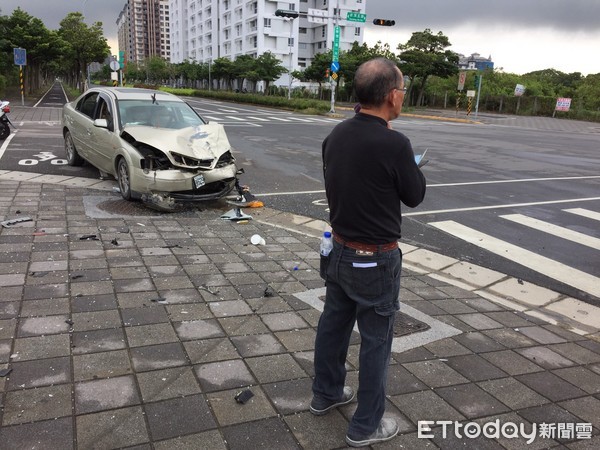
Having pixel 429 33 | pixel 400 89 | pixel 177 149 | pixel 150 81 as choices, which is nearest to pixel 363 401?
pixel 400 89

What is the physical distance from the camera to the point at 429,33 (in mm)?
49594

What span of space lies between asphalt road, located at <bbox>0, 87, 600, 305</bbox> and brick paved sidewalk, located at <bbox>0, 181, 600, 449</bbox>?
1.62 m

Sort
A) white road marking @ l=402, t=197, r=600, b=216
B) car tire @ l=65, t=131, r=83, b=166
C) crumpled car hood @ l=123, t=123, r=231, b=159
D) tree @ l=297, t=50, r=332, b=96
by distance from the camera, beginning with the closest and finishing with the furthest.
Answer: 1. crumpled car hood @ l=123, t=123, r=231, b=159
2. white road marking @ l=402, t=197, r=600, b=216
3. car tire @ l=65, t=131, r=83, b=166
4. tree @ l=297, t=50, r=332, b=96

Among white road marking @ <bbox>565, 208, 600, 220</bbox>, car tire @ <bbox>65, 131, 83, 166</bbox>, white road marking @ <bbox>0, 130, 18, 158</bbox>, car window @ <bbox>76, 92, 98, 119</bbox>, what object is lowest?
white road marking @ <bbox>565, 208, 600, 220</bbox>

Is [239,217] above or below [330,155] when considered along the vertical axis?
below

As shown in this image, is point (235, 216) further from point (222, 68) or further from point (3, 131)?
point (222, 68)

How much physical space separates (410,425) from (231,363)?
125 centimetres

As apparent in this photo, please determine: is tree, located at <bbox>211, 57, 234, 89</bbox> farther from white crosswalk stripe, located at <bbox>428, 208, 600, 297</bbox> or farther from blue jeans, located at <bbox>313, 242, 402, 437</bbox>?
blue jeans, located at <bbox>313, 242, 402, 437</bbox>

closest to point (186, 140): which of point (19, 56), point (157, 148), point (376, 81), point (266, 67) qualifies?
point (157, 148)

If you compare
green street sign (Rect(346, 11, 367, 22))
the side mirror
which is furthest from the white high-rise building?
the side mirror

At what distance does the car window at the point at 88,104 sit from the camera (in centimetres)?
918

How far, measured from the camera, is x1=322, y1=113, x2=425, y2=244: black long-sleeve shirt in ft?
7.66

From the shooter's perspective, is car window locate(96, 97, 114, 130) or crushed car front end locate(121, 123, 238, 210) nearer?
crushed car front end locate(121, 123, 238, 210)

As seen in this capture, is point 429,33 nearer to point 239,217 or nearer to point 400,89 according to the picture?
point 239,217
